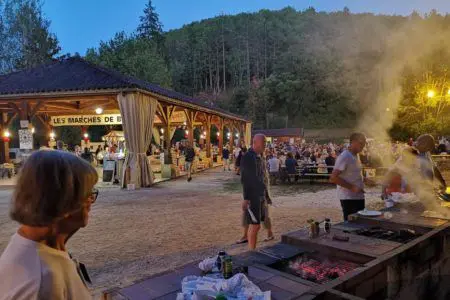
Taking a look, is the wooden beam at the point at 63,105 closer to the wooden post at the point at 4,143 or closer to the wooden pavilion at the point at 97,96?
the wooden pavilion at the point at 97,96

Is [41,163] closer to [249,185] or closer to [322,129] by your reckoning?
[249,185]

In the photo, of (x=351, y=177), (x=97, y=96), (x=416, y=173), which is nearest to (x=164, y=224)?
(x=351, y=177)

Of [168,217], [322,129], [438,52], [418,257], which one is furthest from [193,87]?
[418,257]

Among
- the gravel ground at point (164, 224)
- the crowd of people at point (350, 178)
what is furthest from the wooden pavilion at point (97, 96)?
the crowd of people at point (350, 178)

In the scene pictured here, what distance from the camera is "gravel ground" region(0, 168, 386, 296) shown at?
4973 millimetres

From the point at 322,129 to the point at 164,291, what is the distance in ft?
208

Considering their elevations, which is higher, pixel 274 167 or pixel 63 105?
pixel 63 105

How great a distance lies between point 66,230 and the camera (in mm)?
1225

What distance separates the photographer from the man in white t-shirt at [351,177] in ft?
15.0

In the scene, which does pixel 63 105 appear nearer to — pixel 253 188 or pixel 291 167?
pixel 291 167

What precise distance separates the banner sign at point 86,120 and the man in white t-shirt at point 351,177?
13.1 m

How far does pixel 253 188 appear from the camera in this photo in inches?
191

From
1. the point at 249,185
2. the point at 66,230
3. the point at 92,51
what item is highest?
the point at 92,51

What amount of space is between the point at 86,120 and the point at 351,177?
Result: 15166mm
